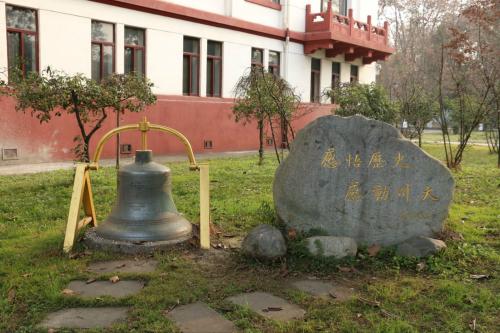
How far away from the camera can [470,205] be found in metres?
7.79

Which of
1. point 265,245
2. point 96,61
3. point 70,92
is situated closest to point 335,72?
point 96,61

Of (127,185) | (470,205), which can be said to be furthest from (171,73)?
(127,185)

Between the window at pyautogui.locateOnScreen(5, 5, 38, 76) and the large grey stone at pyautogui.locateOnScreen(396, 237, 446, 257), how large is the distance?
9831 millimetres

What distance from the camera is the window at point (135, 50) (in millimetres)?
14742

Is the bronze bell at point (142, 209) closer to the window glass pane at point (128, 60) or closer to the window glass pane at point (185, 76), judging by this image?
the window glass pane at point (128, 60)

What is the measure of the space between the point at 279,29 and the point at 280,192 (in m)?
15.3

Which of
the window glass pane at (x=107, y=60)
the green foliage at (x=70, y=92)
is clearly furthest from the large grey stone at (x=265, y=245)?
the window glass pane at (x=107, y=60)

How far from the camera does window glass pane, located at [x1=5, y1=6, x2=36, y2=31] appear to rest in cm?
1211

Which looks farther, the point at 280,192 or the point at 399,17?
the point at 399,17

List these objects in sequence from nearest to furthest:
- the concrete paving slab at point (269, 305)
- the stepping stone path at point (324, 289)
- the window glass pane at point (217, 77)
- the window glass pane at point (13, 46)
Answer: the concrete paving slab at point (269, 305), the stepping stone path at point (324, 289), the window glass pane at point (13, 46), the window glass pane at point (217, 77)

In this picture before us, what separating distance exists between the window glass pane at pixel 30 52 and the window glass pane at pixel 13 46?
0.19m

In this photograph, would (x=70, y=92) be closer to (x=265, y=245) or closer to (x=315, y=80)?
(x=265, y=245)

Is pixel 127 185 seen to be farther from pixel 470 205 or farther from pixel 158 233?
pixel 470 205

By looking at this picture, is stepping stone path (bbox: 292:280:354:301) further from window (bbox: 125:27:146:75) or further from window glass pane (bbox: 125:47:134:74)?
window glass pane (bbox: 125:47:134:74)
